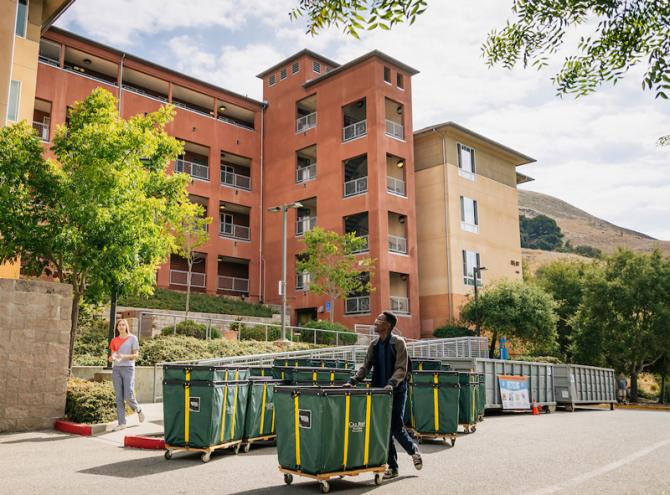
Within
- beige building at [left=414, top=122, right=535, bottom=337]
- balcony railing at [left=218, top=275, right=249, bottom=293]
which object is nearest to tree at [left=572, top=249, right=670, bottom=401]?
beige building at [left=414, top=122, right=535, bottom=337]

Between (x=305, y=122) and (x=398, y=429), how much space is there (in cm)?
3289

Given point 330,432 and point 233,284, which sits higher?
point 233,284

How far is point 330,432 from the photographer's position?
7098 mm

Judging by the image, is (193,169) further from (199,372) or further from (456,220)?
(199,372)

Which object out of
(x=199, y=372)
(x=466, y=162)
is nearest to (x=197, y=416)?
(x=199, y=372)

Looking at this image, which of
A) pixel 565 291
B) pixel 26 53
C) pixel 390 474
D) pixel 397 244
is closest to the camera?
pixel 390 474

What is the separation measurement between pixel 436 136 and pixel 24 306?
30.4 m

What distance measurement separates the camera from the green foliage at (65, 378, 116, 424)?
1185 centimetres

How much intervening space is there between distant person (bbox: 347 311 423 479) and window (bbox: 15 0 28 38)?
22.8 m

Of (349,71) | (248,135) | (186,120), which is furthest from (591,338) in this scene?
(186,120)

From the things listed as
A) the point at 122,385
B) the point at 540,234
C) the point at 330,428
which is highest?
the point at 540,234

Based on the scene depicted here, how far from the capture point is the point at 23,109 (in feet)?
78.0

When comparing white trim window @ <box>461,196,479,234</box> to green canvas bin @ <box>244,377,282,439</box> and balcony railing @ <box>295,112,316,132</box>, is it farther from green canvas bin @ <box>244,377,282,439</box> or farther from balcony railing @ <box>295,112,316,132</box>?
green canvas bin @ <box>244,377,282,439</box>

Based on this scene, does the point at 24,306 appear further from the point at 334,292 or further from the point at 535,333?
the point at 535,333
